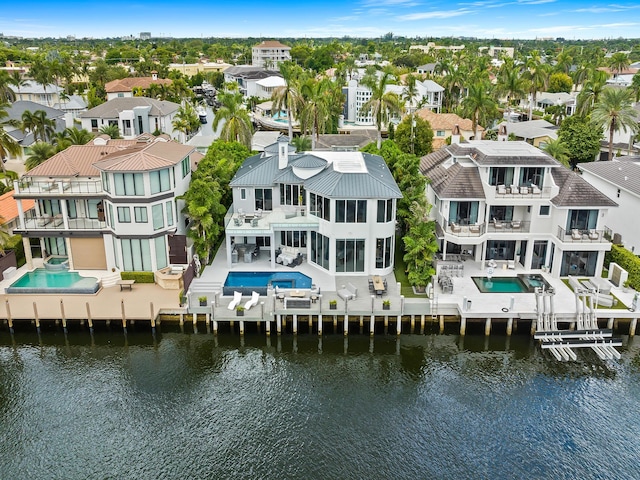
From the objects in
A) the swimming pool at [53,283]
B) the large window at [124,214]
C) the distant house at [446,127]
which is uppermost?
the distant house at [446,127]

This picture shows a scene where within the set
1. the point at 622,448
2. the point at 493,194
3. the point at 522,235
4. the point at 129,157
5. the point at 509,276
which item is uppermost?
the point at 129,157

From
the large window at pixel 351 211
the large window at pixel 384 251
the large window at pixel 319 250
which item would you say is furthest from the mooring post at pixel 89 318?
the large window at pixel 384 251

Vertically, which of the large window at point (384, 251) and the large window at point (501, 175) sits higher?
the large window at point (501, 175)

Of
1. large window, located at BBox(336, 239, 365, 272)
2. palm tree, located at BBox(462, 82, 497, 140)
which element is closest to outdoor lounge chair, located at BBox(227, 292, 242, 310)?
large window, located at BBox(336, 239, 365, 272)

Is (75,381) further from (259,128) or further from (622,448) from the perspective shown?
(259,128)

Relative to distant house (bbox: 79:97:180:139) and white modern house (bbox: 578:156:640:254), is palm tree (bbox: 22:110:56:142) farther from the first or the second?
white modern house (bbox: 578:156:640:254)

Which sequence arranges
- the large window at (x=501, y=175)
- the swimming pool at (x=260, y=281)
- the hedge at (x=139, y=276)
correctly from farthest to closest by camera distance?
the large window at (x=501, y=175) < the hedge at (x=139, y=276) < the swimming pool at (x=260, y=281)

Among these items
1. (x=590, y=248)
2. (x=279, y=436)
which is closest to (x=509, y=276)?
(x=590, y=248)

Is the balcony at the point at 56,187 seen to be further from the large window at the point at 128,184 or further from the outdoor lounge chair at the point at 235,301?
the outdoor lounge chair at the point at 235,301
